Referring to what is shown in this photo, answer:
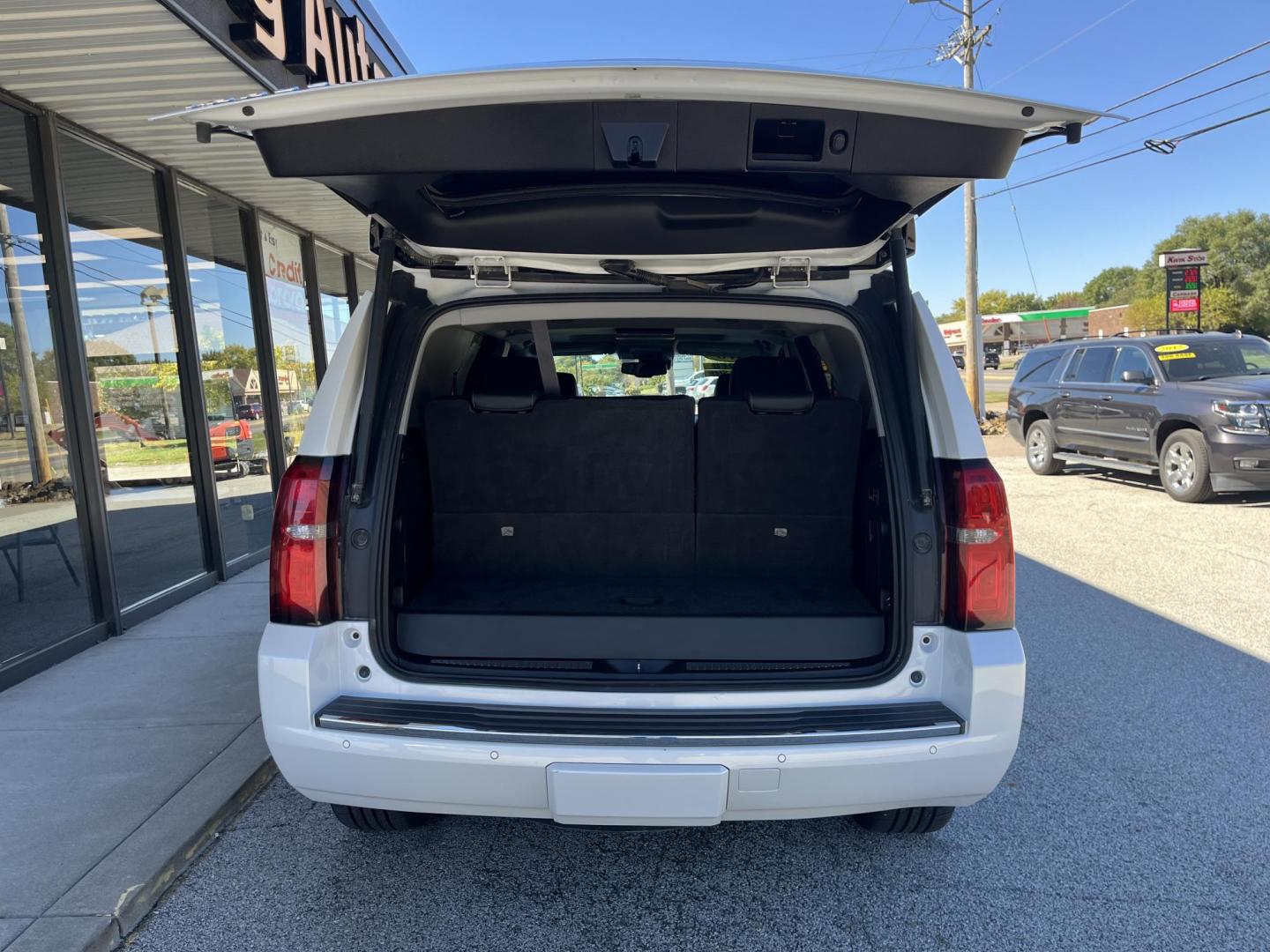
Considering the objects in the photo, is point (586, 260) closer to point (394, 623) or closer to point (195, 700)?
point (394, 623)

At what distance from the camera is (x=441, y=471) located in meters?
2.94

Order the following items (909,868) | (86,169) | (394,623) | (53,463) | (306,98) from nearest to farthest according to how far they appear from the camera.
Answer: (306,98) < (394,623) < (909,868) < (53,463) < (86,169)

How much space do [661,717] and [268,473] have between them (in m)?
6.37

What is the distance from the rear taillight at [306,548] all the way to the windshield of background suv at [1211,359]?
9.16 m

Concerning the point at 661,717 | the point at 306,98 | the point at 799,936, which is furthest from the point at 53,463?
the point at 799,936

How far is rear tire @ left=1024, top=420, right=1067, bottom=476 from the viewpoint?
10336 millimetres

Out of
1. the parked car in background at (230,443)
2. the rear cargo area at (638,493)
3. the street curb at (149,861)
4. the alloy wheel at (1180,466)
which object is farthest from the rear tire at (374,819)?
the alloy wheel at (1180,466)

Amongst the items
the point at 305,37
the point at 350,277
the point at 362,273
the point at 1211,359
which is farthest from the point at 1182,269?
the point at 305,37

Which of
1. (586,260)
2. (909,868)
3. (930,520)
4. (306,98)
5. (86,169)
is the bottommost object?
(909,868)

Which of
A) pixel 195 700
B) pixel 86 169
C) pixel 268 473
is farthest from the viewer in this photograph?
pixel 268 473

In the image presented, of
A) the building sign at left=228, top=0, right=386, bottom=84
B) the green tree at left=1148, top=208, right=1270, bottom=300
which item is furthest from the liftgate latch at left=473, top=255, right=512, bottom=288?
the green tree at left=1148, top=208, right=1270, bottom=300

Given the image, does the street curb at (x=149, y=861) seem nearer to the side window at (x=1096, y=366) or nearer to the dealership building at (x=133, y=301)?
the dealership building at (x=133, y=301)

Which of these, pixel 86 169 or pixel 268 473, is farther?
pixel 268 473

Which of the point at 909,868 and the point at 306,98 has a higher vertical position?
the point at 306,98
